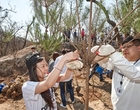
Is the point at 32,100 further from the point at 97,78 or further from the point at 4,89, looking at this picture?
the point at 97,78

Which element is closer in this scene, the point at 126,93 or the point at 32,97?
the point at 32,97

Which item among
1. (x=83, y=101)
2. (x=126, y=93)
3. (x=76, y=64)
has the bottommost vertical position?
(x=83, y=101)

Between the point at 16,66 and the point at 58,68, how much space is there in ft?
26.3

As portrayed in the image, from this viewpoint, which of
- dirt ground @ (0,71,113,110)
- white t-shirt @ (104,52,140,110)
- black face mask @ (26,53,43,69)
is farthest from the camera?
dirt ground @ (0,71,113,110)

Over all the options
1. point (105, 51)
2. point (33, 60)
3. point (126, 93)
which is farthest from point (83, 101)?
point (105, 51)

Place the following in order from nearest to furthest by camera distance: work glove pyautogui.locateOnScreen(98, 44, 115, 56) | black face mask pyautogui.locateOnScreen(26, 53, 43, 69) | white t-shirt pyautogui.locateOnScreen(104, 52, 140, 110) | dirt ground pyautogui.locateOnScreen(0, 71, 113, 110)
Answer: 1. work glove pyautogui.locateOnScreen(98, 44, 115, 56)
2. black face mask pyautogui.locateOnScreen(26, 53, 43, 69)
3. white t-shirt pyautogui.locateOnScreen(104, 52, 140, 110)
4. dirt ground pyautogui.locateOnScreen(0, 71, 113, 110)

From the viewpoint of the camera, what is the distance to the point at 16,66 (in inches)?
354

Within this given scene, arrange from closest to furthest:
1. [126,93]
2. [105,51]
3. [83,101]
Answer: [105,51] < [126,93] < [83,101]

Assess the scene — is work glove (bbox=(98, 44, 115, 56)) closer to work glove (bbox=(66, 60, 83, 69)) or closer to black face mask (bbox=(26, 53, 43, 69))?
work glove (bbox=(66, 60, 83, 69))

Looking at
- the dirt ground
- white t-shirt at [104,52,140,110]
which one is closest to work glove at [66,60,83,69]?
white t-shirt at [104,52,140,110]

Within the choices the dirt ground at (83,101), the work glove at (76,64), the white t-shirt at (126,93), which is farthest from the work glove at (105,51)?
the dirt ground at (83,101)

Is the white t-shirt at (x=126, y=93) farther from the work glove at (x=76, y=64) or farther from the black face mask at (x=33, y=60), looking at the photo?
the black face mask at (x=33, y=60)

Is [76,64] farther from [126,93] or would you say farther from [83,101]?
[83,101]

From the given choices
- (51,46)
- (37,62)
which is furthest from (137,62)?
(51,46)
